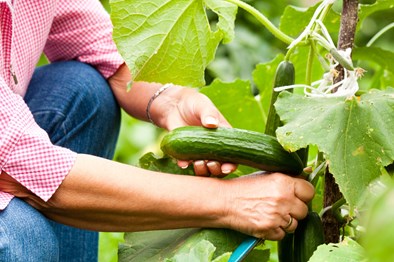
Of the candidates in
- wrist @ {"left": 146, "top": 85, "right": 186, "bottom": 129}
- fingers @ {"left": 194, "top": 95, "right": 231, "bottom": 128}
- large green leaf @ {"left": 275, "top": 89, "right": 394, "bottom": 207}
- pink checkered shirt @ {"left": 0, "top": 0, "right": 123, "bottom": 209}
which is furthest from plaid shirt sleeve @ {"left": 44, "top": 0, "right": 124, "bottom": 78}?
large green leaf @ {"left": 275, "top": 89, "right": 394, "bottom": 207}

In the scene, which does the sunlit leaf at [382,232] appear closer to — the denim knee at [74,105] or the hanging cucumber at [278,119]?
the hanging cucumber at [278,119]

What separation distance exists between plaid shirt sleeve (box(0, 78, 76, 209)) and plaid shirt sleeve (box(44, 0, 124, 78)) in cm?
51

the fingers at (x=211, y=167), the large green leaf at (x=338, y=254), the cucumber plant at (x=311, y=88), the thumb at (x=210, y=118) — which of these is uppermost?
the cucumber plant at (x=311, y=88)

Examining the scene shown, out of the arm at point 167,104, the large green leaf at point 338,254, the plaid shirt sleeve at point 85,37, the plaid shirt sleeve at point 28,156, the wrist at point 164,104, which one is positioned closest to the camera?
the large green leaf at point 338,254

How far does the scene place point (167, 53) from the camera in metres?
1.18

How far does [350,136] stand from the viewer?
1.01 meters

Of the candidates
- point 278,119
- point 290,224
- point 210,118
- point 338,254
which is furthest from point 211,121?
point 338,254

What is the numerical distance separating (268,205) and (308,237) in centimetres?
9

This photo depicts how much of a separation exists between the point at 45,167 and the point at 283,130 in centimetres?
41

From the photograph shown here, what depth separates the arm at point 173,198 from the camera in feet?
3.70

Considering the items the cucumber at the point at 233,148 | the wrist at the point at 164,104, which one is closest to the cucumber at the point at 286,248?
the cucumber at the point at 233,148

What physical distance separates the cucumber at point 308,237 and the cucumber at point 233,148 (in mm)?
94

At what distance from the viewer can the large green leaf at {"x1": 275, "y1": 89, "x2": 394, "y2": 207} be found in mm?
988

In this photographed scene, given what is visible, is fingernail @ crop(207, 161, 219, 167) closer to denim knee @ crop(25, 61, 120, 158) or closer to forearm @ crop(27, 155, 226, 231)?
forearm @ crop(27, 155, 226, 231)
